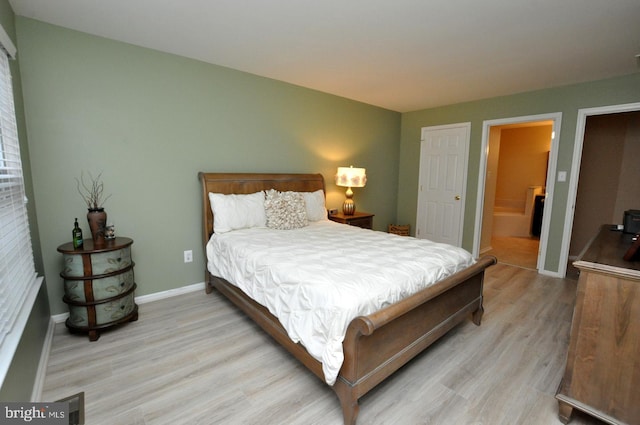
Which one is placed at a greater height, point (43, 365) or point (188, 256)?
point (188, 256)

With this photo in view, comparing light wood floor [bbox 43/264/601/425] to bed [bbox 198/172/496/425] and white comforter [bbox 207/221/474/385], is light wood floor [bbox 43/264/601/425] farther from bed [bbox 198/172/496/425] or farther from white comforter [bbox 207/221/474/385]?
white comforter [bbox 207/221/474/385]

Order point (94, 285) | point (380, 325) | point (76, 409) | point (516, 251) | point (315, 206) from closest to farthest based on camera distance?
point (76, 409) → point (380, 325) → point (94, 285) → point (315, 206) → point (516, 251)

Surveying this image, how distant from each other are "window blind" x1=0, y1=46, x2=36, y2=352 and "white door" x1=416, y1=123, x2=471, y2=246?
4913mm

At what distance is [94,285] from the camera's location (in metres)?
2.16

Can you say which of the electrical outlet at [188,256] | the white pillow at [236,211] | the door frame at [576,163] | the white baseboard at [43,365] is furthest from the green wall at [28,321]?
the door frame at [576,163]

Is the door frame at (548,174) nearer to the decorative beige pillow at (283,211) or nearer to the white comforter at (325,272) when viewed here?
the white comforter at (325,272)

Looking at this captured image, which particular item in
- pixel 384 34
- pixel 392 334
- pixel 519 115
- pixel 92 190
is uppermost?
pixel 384 34

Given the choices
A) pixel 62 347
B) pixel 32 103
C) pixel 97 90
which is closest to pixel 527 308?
pixel 62 347

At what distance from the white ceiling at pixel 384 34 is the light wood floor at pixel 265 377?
94.7 inches

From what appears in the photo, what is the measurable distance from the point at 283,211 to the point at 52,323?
2.15 metres

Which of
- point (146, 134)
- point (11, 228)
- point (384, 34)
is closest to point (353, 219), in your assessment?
point (384, 34)

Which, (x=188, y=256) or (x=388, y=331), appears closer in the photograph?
(x=388, y=331)

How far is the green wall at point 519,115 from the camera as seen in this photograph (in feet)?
10.8

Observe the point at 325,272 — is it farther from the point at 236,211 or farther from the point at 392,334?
the point at 236,211
